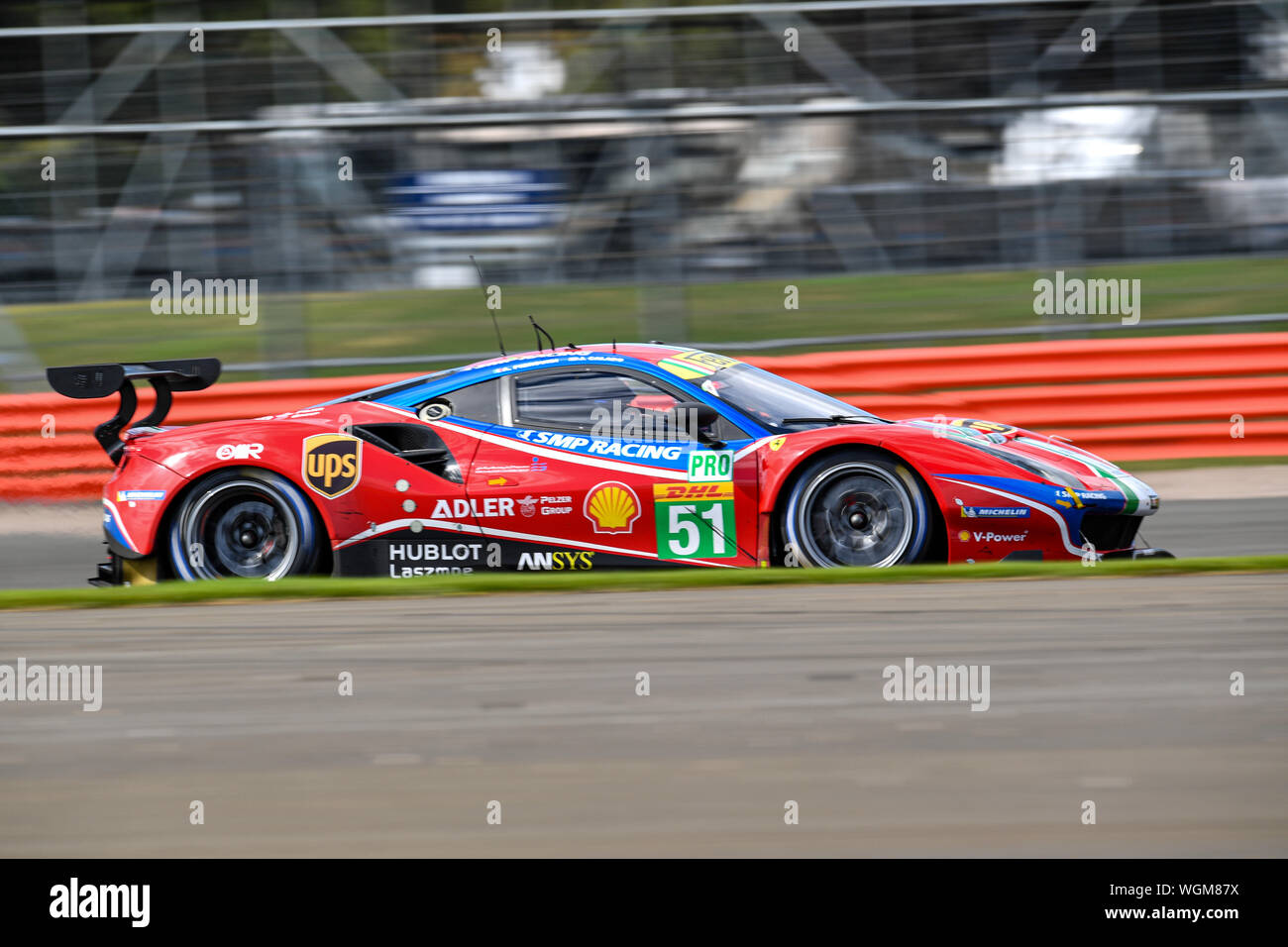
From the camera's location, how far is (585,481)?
617 centimetres

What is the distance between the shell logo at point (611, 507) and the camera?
612cm

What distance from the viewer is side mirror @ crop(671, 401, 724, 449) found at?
623cm

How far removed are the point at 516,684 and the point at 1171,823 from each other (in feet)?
5.77

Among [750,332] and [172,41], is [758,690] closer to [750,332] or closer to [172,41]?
[750,332]

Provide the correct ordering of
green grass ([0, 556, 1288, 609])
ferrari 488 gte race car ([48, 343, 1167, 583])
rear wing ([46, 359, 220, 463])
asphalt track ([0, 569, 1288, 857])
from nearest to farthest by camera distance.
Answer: asphalt track ([0, 569, 1288, 857]) < green grass ([0, 556, 1288, 609]) < ferrari 488 gte race car ([48, 343, 1167, 583]) < rear wing ([46, 359, 220, 463])

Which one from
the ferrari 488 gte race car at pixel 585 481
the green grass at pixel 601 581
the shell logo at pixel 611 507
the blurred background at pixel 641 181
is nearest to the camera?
the green grass at pixel 601 581

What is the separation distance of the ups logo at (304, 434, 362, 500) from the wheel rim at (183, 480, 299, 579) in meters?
0.20

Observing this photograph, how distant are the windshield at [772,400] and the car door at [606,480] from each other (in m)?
0.16

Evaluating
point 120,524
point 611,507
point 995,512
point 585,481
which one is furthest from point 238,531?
→ point 995,512

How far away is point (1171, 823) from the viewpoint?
2.82m
